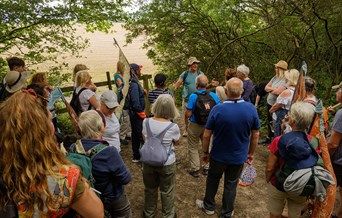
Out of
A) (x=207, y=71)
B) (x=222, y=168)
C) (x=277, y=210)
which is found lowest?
(x=277, y=210)

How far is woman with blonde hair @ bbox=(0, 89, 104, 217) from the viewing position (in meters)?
1.32

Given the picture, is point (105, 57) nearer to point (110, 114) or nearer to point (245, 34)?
point (245, 34)

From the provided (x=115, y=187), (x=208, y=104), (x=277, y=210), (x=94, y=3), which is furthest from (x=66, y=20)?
(x=277, y=210)

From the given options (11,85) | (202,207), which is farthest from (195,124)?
(11,85)

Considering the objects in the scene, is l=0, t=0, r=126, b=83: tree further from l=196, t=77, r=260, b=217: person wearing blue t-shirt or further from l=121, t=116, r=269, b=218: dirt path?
l=196, t=77, r=260, b=217: person wearing blue t-shirt

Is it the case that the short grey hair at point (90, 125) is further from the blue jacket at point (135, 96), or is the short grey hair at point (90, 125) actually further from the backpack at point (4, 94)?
the backpack at point (4, 94)

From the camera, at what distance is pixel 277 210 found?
298cm

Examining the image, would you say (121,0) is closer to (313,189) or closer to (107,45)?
(313,189)

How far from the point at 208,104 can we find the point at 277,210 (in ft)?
5.97

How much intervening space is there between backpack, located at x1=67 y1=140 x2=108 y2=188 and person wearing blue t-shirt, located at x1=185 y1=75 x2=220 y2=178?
2131 millimetres

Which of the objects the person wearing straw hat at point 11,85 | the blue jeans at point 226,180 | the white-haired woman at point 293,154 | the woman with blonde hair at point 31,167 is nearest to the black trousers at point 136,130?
the blue jeans at point 226,180

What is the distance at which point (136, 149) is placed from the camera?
16.5 feet

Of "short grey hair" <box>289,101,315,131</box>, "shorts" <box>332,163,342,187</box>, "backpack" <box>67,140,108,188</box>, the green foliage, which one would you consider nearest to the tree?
the green foliage

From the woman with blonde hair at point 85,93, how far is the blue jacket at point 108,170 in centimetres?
160
